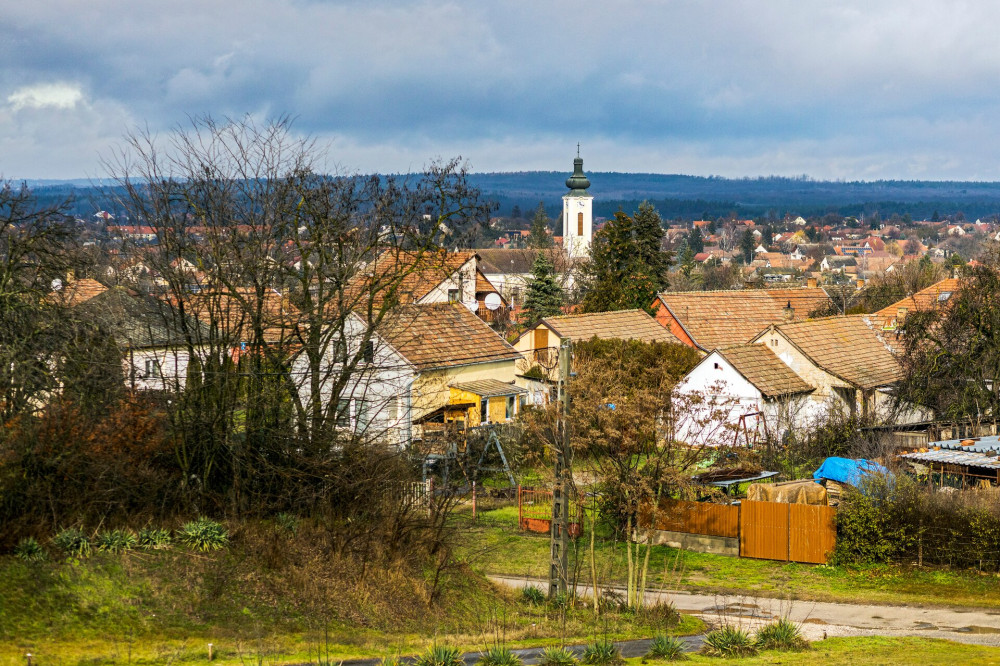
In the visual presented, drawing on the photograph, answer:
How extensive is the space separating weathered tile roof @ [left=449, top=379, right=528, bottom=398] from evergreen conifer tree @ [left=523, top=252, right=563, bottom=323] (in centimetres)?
3739

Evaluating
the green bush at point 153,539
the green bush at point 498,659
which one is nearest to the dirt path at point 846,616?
the green bush at point 498,659

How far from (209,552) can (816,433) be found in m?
22.6

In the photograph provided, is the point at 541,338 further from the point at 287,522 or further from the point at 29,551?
the point at 29,551

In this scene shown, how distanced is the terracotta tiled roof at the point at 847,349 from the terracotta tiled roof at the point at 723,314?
29.7ft

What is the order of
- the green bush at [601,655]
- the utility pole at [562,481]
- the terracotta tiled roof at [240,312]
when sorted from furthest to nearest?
the terracotta tiled roof at [240,312]
the utility pole at [562,481]
the green bush at [601,655]

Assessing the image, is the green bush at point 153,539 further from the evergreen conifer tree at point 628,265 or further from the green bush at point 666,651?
the evergreen conifer tree at point 628,265

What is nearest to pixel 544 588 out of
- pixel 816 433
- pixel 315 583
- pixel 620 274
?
pixel 315 583

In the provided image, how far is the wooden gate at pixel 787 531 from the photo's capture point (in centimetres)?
2483

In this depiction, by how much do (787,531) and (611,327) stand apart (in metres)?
22.3

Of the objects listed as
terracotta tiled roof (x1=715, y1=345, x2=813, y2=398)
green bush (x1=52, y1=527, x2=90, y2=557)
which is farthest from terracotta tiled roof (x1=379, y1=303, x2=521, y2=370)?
green bush (x1=52, y1=527, x2=90, y2=557)

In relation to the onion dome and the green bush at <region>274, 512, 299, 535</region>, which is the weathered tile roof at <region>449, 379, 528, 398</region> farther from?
the onion dome

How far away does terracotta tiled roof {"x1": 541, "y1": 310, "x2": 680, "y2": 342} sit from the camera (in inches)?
1793

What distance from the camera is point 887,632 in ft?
63.5

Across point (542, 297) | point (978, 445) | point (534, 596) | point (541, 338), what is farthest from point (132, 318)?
point (542, 297)
